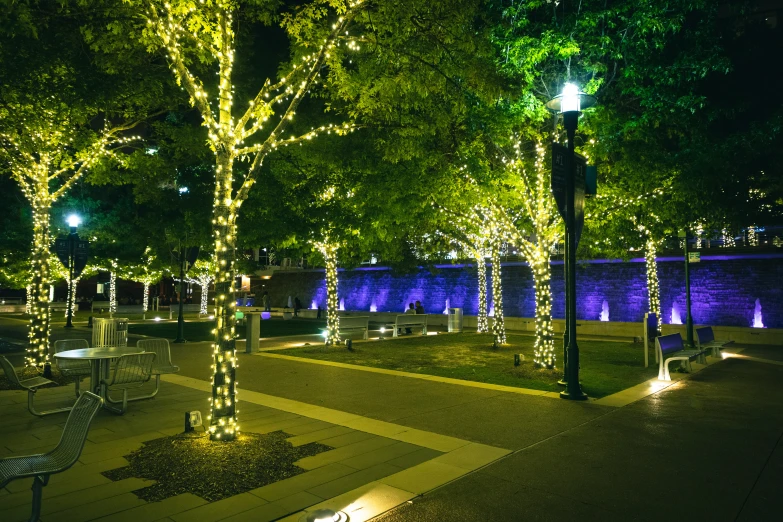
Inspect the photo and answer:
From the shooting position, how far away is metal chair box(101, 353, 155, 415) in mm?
8602

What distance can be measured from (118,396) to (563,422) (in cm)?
811

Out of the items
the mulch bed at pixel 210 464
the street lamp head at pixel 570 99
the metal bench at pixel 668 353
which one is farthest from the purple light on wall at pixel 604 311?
the mulch bed at pixel 210 464

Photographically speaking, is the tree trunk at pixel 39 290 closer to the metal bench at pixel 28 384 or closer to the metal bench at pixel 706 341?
the metal bench at pixel 28 384

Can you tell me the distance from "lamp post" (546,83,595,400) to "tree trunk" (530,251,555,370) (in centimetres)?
276

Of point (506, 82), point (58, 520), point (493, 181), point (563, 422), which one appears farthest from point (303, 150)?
point (58, 520)

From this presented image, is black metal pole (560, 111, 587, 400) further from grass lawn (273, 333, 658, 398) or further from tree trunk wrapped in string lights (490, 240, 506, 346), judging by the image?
tree trunk wrapped in string lights (490, 240, 506, 346)

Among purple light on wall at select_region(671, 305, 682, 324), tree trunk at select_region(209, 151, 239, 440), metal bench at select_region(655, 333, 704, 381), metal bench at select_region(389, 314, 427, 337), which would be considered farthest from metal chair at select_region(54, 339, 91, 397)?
purple light on wall at select_region(671, 305, 682, 324)

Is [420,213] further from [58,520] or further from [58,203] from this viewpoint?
[58,203]

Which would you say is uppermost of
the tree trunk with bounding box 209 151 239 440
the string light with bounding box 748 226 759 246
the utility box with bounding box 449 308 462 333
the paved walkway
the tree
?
the tree

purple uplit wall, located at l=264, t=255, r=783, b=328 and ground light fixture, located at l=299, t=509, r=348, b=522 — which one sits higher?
purple uplit wall, located at l=264, t=255, r=783, b=328

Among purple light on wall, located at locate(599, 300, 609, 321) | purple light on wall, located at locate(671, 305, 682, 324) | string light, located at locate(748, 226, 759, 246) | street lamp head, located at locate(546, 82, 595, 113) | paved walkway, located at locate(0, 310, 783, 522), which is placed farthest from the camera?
purple light on wall, located at locate(599, 300, 609, 321)

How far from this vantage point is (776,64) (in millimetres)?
17406

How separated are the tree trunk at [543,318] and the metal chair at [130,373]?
888cm

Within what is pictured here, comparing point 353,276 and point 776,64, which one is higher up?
point 776,64
